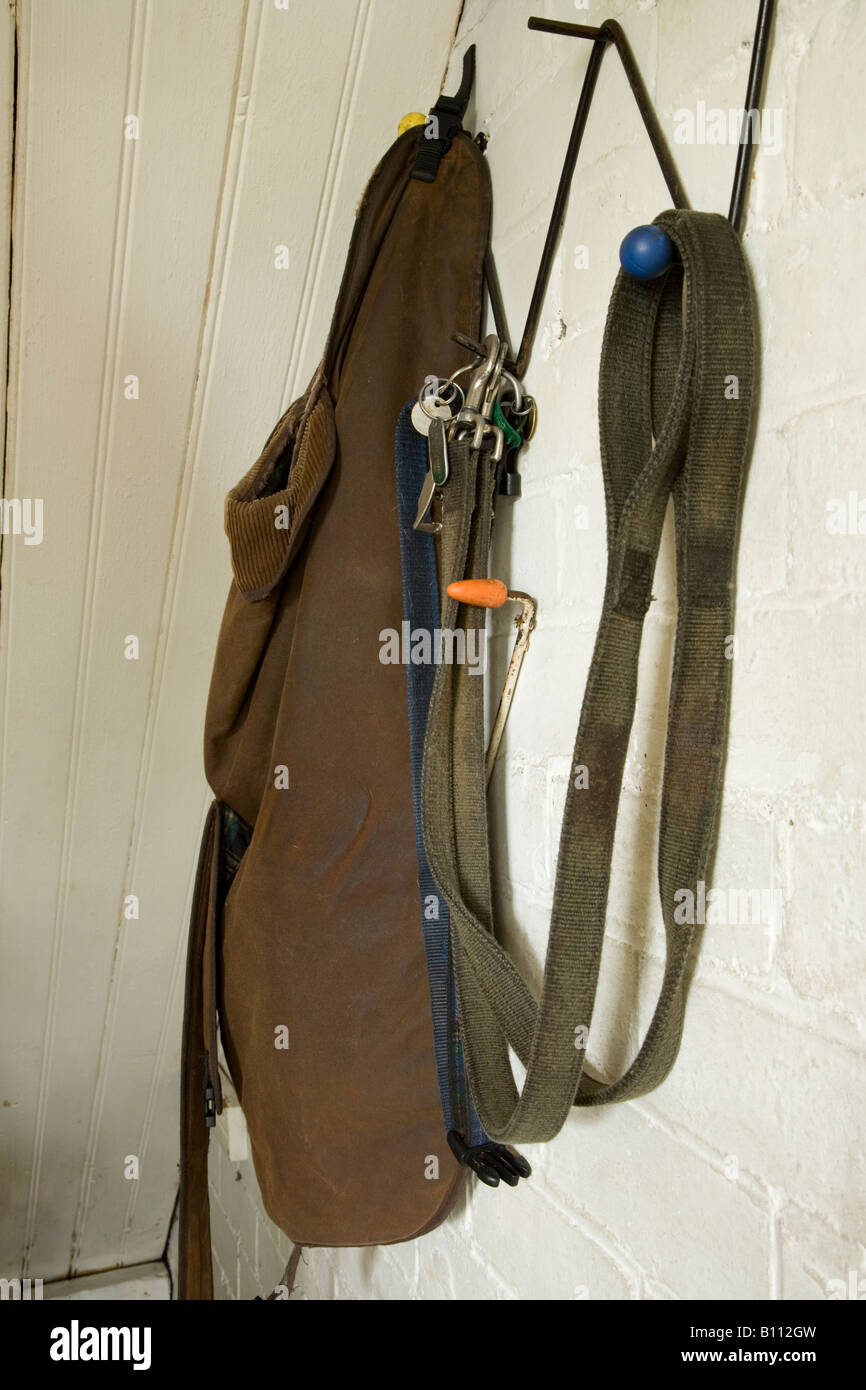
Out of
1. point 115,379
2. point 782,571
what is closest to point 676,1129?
point 782,571

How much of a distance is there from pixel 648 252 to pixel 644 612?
0.21 m

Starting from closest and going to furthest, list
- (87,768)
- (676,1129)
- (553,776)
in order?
(676,1129), (553,776), (87,768)

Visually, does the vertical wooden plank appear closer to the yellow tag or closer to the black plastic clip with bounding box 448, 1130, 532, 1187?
the yellow tag

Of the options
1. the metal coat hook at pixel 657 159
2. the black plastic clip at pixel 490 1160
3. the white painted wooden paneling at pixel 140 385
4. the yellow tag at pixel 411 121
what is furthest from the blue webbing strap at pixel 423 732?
the white painted wooden paneling at pixel 140 385

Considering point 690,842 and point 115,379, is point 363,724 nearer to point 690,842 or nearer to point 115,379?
point 690,842

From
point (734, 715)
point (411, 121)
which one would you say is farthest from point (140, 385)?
point (734, 715)

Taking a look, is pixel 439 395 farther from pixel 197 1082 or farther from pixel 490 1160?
pixel 197 1082

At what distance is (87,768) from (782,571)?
3.38 feet

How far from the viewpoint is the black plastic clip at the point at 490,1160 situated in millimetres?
758

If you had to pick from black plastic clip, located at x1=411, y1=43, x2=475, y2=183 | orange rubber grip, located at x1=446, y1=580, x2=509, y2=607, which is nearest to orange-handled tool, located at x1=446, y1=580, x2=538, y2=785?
orange rubber grip, located at x1=446, y1=580, x2=509, y2=607

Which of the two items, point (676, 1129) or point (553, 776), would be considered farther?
point (553, 776)

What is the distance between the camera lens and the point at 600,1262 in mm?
708

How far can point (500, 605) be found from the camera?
799 mm

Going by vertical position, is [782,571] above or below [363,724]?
above
